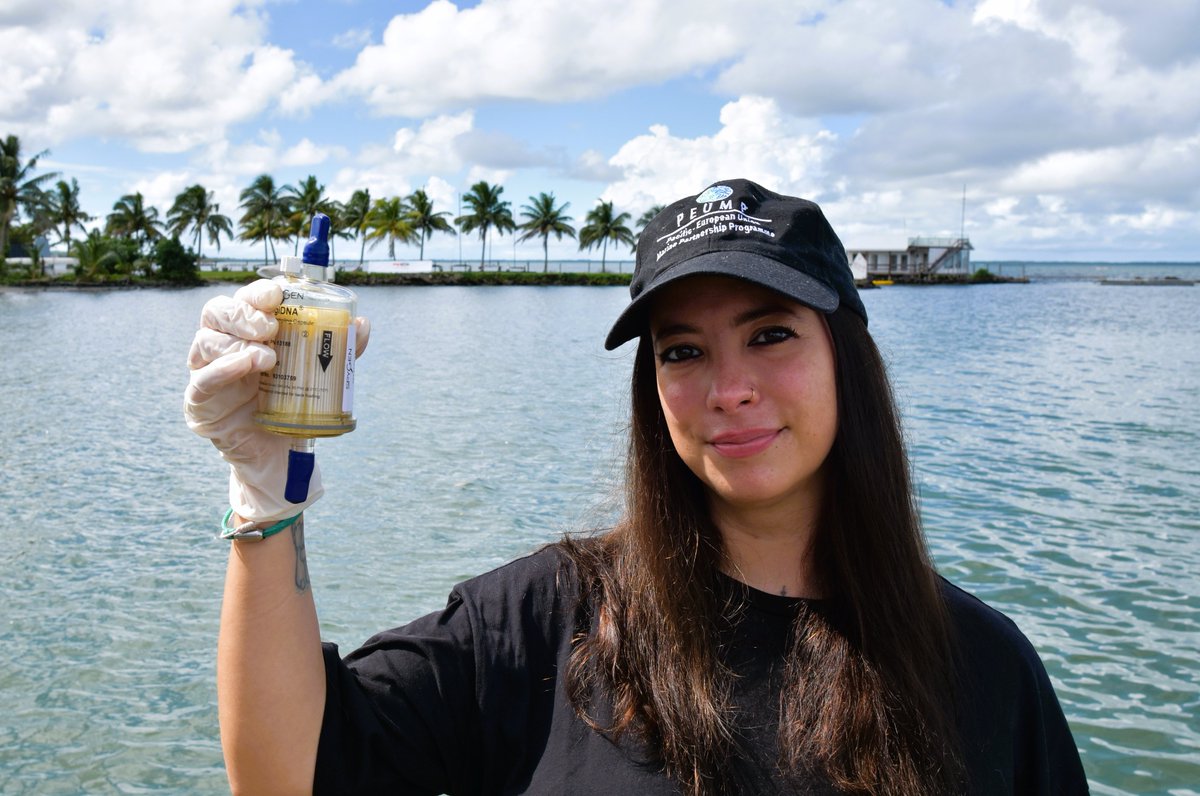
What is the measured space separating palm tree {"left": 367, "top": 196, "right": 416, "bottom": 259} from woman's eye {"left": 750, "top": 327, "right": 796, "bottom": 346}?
78.4 meters

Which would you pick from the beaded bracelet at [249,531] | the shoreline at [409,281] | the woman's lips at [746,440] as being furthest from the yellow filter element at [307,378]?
the shoreline at [409,281]

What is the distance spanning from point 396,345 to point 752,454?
27.8 meters

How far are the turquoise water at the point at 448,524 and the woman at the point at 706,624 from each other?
1.97 ft

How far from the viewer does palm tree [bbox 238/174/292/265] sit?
72000 mm

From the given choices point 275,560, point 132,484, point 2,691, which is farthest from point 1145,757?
point 132,484

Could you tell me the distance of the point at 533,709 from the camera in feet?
5.40

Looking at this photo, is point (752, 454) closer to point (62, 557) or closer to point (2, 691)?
point (2, 691)

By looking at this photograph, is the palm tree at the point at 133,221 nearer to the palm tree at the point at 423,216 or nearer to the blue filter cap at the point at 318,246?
the palm tree at the point at 423,216

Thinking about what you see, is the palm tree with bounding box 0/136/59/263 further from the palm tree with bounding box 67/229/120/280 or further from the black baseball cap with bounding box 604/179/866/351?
the black baseball cap with bounding box 604/179/866/351

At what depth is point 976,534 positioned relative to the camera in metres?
9.37

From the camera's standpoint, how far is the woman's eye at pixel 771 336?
5.75 feet

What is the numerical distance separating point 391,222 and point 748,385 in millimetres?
79264

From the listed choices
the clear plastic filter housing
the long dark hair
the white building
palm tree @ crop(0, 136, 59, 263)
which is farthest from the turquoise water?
the white building

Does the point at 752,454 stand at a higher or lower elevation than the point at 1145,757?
higher
